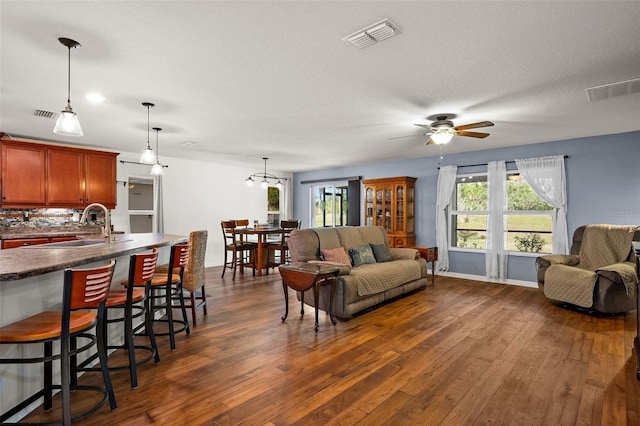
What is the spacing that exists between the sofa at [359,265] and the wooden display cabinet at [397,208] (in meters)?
1.28

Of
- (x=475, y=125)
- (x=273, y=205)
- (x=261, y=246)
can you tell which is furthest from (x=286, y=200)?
(x=475, y=125)

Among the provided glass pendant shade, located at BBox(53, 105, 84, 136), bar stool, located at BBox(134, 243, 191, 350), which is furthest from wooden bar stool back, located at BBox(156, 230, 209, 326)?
glass pendant shade, located at BBox(53, 105, 84, 136)

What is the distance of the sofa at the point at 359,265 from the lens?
3.82m

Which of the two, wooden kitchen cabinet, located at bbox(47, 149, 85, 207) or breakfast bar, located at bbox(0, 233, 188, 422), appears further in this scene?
wooden kitchen cabinet, located at bbox(47, 149, 85, 207)

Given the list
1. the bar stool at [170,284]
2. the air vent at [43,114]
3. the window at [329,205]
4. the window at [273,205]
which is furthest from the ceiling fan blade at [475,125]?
the window at [273,205]

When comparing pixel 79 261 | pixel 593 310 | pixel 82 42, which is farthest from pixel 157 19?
pixel 593 310

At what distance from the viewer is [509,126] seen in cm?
445

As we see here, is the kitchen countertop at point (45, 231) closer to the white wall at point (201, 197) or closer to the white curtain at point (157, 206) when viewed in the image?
the white wall at point (201, 197)

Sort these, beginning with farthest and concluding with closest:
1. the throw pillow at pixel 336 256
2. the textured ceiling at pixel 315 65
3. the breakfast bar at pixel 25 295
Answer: the throw pillow at pixel 336 256, the textured ceiling at pixel 315 65, the breakfast bar at pixel 25 295

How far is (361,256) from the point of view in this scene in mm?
4797

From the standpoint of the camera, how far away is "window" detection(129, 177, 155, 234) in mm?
6410

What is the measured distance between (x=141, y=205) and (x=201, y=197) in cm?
120

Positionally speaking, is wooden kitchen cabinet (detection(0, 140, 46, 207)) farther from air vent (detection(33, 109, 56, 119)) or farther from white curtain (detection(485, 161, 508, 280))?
white curtain (detection(485, 161, 508, 280))

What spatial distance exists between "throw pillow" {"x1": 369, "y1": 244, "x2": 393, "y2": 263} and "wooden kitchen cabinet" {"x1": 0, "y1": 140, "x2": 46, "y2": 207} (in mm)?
4937
